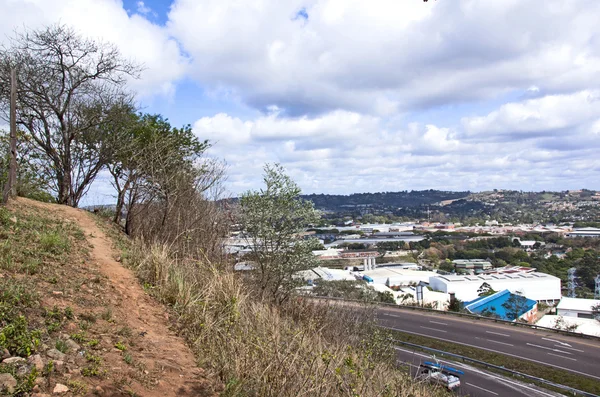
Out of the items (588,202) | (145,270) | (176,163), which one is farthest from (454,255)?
(588,202)

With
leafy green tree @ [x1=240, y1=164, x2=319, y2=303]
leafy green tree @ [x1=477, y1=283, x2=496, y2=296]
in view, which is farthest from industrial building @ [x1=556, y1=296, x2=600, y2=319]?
leafy green tree @ [x1=240, y1=164, x2=319, y2=303]

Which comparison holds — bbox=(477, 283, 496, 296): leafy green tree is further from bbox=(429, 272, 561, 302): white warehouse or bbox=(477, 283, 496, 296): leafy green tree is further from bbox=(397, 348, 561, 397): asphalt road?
bbox=(397, 348, 561, 397): asphalt road

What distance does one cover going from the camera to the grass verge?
696 inches

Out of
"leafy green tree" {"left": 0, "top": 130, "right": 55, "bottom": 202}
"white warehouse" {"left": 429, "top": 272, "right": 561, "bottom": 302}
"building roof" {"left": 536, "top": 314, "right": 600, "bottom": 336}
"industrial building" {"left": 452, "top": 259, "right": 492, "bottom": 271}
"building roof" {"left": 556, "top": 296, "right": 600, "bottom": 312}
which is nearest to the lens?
"leafy green tree" {"left": 0, "top": 130, "right": 55, "bottom": 202}

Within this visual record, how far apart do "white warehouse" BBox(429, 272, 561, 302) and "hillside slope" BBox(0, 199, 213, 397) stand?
147ft

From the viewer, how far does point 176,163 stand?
13297 mm

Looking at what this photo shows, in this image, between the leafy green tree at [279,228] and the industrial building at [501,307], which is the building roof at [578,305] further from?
the leafy green tree at [279,228]

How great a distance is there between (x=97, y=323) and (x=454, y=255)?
9012 centimetres

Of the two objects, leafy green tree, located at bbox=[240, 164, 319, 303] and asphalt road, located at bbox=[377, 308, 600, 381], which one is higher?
leafy green tree, located at bbox=[240, 164, 319, 303]

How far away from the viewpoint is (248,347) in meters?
4.01

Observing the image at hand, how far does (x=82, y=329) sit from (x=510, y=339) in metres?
25.8

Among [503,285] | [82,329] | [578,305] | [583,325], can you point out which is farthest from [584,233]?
[82,329]

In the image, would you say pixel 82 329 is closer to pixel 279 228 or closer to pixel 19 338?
pixel 19 338

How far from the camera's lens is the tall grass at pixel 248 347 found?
11.6 feet
